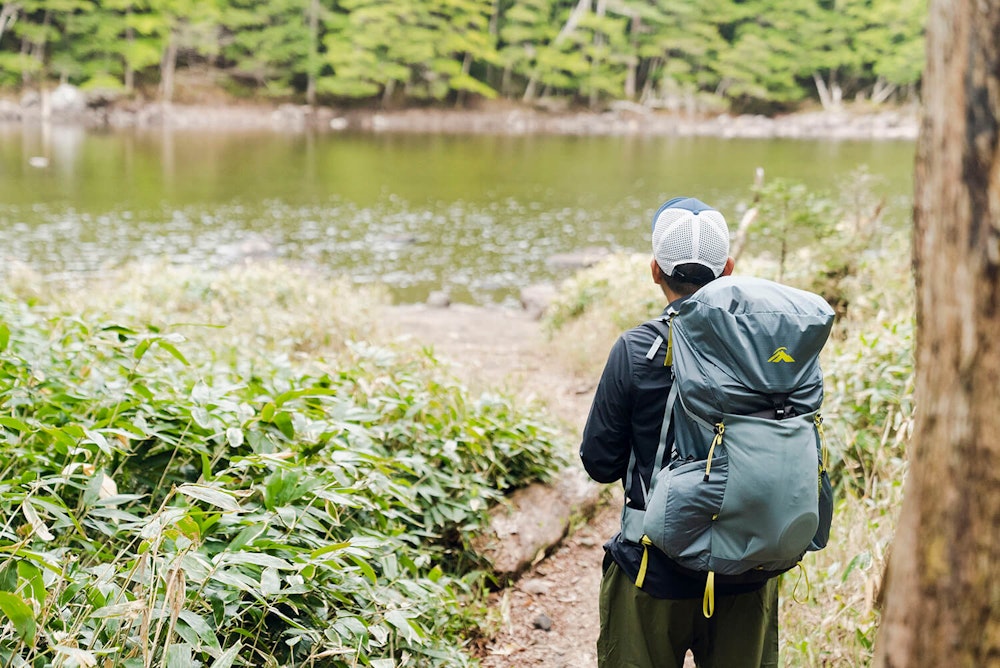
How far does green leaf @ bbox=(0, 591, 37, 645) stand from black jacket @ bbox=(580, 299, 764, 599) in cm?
115

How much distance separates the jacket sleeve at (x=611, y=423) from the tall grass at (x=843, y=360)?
59 cm

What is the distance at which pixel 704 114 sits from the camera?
142 feet

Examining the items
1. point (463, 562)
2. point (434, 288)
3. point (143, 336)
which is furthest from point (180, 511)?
point (434, 288)

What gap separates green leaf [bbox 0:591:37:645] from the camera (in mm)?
1480

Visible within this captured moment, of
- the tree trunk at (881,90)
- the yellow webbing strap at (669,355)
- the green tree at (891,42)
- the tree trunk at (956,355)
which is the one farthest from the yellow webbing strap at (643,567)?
the tree trunk at (881,90)

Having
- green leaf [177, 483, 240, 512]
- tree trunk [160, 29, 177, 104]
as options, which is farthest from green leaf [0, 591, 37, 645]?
tree trunk [160, 29, 177, 104]

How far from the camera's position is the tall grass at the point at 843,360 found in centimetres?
264

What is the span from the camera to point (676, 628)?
1.91 m

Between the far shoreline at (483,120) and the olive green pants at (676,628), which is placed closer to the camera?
the olive green pants at (676,628)

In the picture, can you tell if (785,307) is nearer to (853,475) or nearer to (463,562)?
(463,562)

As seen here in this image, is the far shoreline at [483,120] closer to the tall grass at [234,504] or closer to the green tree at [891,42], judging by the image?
the green tree at [891,42]

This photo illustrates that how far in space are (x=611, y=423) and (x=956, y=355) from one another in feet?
3.35

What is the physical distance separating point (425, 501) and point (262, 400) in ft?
2.42

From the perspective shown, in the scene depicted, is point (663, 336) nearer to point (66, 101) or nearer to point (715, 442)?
point (715, 442)
